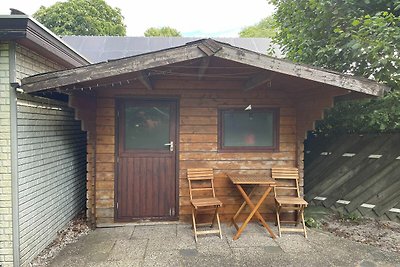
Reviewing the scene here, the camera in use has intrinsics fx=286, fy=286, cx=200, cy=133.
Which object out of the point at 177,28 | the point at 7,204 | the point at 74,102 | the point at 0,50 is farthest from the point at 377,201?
the point at 177,28

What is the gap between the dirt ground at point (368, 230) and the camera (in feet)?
11.8

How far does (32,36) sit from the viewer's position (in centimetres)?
268

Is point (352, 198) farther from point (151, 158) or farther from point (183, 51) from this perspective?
point (183, 51)

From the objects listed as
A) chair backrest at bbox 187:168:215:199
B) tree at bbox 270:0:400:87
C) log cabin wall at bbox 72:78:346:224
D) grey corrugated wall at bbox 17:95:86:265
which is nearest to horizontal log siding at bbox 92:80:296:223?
log cabin wall at bbox 72:78:346:224

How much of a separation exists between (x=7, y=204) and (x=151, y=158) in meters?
1.87

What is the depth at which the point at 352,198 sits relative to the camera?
4547 millimetres

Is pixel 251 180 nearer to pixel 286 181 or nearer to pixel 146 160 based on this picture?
pixel 286 181

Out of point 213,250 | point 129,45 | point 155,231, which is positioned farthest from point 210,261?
point 129,45

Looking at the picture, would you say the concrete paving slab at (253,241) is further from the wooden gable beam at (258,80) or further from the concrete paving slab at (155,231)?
the wooden gable beam at (258,80)

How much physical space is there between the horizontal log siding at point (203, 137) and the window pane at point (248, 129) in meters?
0.14

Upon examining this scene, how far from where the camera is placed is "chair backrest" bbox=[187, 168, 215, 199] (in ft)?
13.5

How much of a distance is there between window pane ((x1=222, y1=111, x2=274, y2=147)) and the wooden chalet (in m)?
0.02

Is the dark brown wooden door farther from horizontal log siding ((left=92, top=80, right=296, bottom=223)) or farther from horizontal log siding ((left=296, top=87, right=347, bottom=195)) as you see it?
horizontal log siding ((left=296, top=87, right=347, bottom=195))

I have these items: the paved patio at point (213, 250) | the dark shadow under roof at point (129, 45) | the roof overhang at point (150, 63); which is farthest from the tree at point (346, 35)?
the paved patio at point (213, 250)
